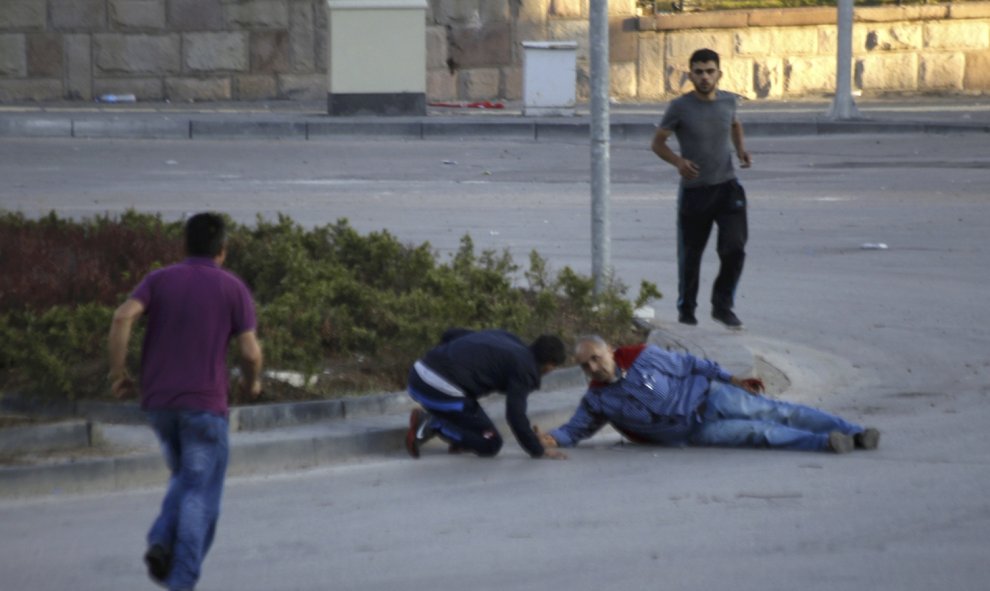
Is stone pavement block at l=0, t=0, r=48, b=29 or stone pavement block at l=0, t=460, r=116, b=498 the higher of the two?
stone pavement block at l=0, t=0, r=48, b=29

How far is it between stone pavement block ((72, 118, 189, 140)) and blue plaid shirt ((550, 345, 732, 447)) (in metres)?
16.0

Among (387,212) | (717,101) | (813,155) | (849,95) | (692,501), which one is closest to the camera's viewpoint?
(692,501)

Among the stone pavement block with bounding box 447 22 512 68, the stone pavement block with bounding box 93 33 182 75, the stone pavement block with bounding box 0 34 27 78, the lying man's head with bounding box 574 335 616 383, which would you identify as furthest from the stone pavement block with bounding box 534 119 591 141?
the lying man's head with bounding box 574 335 616 383

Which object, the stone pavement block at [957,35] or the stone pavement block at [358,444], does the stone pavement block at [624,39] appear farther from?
the stone pavement block at [358,444]

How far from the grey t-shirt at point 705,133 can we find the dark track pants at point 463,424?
325 cm

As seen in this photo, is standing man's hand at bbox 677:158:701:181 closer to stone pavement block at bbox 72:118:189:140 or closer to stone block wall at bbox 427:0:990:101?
stone pavement block at bbox 72:118:189:140

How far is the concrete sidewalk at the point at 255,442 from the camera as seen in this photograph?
256 inches

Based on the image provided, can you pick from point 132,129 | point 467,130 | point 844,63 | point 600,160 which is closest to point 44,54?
point 132,129

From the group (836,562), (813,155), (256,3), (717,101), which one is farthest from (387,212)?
(256,3)

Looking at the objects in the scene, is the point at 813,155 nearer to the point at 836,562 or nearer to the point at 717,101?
the point at 717,101

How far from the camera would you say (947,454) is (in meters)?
7.12

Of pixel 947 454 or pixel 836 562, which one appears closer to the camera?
pixel 836 562

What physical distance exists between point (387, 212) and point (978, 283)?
536cm

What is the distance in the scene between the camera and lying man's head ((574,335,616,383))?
23.4 ft
